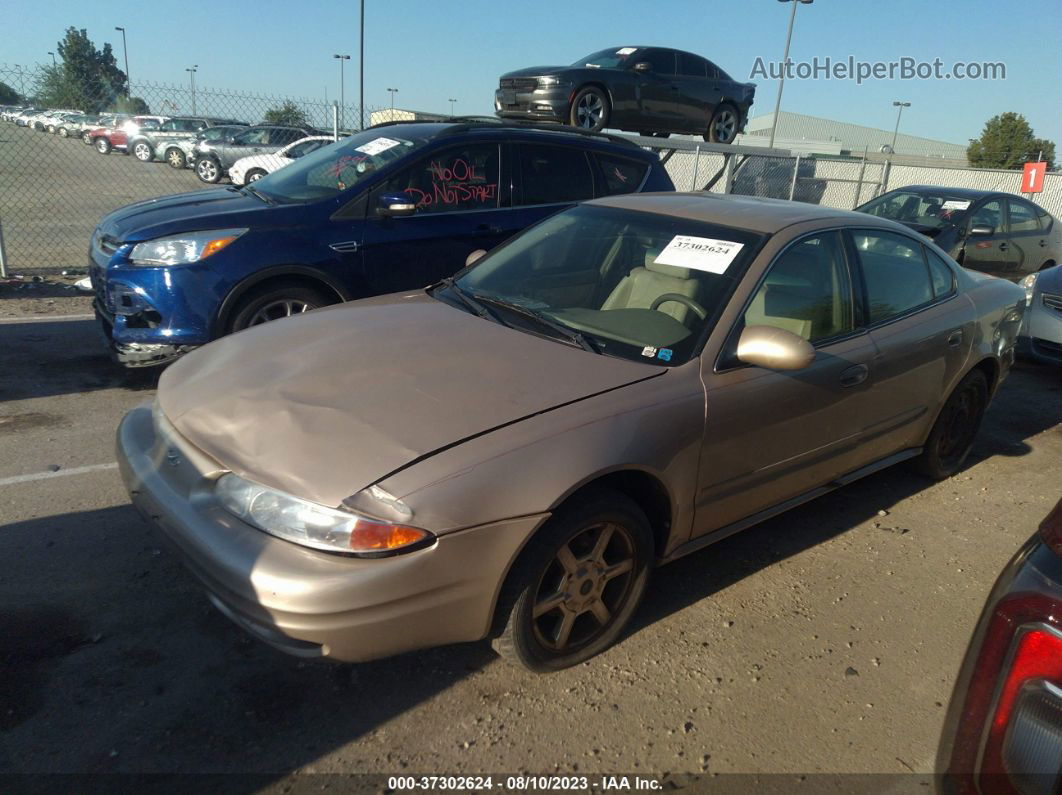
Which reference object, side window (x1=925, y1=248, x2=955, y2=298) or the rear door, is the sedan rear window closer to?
the rear door

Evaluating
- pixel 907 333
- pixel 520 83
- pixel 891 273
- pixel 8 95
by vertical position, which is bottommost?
pixel 907 333

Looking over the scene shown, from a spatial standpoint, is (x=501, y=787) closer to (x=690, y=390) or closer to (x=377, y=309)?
(x=690, y=390)

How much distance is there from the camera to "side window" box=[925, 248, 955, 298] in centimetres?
433

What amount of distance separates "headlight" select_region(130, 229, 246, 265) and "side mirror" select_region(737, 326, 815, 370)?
354 centimetres

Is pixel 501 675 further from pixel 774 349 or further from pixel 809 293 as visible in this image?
pixel 809 293

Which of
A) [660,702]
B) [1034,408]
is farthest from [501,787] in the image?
[1034,408]

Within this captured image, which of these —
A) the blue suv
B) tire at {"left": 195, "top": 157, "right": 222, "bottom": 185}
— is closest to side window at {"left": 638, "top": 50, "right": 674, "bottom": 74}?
the blue suv

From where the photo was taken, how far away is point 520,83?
1055 cm

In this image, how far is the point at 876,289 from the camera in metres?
3.89

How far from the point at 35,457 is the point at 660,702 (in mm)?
3532

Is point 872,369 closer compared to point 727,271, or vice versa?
point 727,271

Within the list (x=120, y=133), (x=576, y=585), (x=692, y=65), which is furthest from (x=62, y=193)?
(x=576, y=585)

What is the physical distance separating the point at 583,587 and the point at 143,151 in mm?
28747

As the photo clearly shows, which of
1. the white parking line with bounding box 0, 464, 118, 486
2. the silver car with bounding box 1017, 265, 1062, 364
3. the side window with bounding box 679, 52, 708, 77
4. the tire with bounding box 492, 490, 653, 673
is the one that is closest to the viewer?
the tire with bounding box 492, 490, 653, 673
